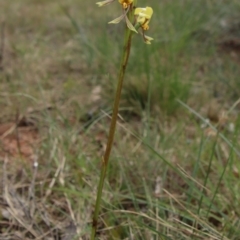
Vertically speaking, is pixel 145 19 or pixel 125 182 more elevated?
pixel 145 19

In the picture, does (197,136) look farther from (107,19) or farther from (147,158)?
(107,19)

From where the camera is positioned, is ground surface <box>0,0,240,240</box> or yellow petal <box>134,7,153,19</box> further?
ground surface <box>0,0,240,240</box>

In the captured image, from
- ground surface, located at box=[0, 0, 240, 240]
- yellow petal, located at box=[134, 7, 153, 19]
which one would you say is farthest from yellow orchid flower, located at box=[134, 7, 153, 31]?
ground surface, located at box=[0, 0, 240, 240]

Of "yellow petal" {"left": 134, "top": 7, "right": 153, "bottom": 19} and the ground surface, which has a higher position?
"yellow petal" {"left": 134, "top": 7, "right": 153, "bottom": 19}

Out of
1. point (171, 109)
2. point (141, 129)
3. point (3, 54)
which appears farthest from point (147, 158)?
point (3, 54)

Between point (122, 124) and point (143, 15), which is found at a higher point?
Result: point (143, 15)

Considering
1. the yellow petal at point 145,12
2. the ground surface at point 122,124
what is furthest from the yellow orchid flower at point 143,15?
the ground surface at point 122,124

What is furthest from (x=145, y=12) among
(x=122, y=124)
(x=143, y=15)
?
(x=122, y=124)

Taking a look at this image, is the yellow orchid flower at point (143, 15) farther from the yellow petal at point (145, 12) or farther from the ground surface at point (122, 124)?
the ground surface at point (122, 124)

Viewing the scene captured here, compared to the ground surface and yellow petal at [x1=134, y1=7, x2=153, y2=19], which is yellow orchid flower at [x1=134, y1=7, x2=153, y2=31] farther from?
the ground surface

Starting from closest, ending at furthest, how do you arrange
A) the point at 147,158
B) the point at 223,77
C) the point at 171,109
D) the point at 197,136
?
the point at 147,158
the point at 197,136
the point at 171,109
the point at 223,77

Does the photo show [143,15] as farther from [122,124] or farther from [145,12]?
[122,124]
